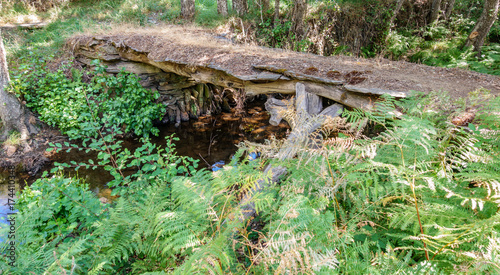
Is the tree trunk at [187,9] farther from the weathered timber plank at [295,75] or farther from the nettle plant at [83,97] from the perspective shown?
the weathered timber plank at [295,75]

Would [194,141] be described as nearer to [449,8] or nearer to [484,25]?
[484,25]

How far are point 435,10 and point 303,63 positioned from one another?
6.72 metres

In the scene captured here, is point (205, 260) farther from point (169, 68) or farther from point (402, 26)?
point (402, 26)

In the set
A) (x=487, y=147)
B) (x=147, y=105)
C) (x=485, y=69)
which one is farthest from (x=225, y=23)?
(x=487, y=147)

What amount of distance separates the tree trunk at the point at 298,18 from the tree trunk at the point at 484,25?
516 cm

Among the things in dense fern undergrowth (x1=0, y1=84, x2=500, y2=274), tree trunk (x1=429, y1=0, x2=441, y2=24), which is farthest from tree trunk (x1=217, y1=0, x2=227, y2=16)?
dense fern undergrowth (x1=0, y1=84, x2=500, y2=274)

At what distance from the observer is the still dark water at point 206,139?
5.61 meters

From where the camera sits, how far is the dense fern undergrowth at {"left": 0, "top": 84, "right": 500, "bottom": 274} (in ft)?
3.83

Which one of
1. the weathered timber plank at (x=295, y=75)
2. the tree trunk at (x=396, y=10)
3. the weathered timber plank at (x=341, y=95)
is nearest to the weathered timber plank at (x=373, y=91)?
the weathered timber plank at (x=341, y=95)

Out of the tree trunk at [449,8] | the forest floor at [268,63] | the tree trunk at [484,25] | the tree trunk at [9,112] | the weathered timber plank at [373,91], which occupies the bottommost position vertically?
the tree trunk at [9,112]

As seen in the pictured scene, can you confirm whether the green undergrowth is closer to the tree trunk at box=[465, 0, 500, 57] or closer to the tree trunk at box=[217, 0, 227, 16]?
the tree trunk at box=[465, 0, 500, 57]

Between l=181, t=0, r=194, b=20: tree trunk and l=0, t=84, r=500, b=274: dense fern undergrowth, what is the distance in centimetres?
985

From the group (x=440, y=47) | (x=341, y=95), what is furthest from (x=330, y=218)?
(x=440, y=47)

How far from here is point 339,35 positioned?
9508mm
